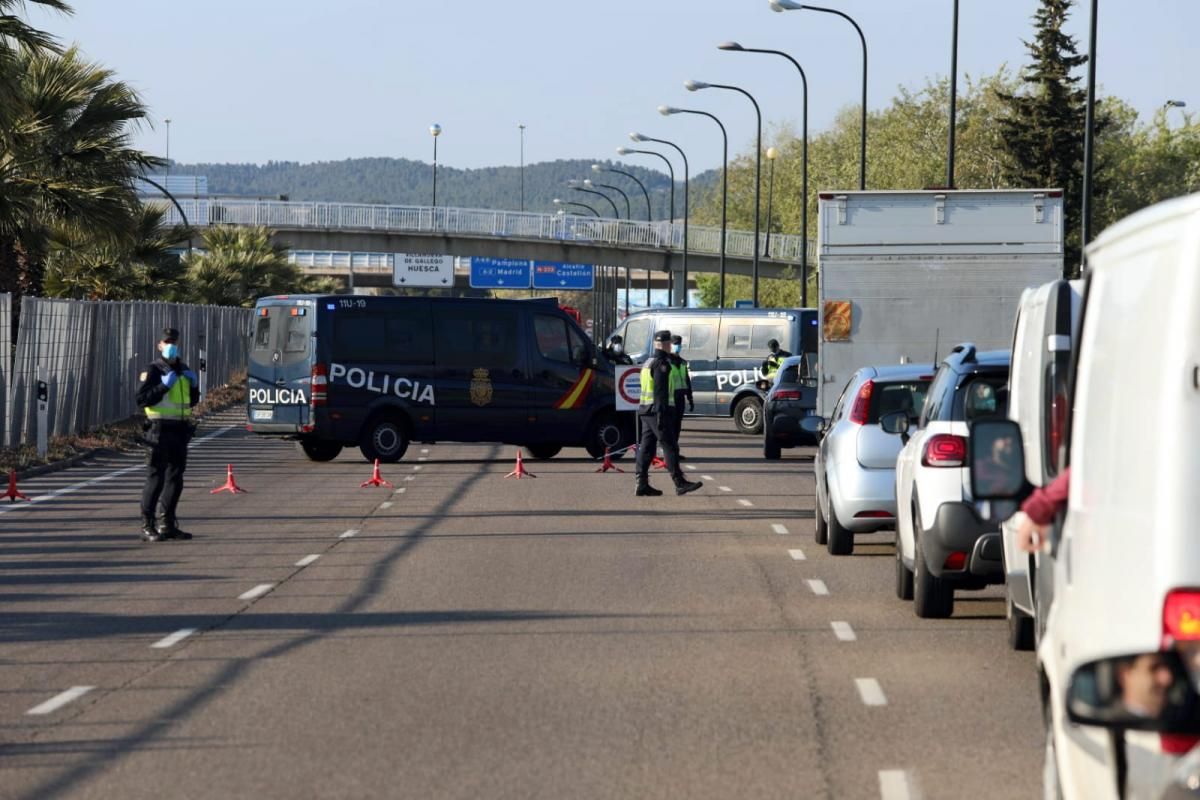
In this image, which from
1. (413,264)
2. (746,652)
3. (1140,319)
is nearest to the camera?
(1140,319)

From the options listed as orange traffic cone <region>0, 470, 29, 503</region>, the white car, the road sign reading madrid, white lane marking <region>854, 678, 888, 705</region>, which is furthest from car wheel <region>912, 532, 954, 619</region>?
the road sign reading madrid

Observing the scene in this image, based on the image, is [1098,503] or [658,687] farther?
[658,687]

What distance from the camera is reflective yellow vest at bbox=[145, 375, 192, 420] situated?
681 inches

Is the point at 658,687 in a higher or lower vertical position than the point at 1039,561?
lower

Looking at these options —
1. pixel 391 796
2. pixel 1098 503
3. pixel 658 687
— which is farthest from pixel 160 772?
pixel 1098 503

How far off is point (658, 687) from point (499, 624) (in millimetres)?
2414

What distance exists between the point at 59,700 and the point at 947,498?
5.24m

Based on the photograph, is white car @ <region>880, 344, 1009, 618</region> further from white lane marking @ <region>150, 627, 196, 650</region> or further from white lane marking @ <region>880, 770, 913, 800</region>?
white lane marking @ <region>150, 627, 196, 650</region>

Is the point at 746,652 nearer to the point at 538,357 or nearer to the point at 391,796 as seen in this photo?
the point at 391,796

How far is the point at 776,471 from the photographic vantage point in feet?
90.0

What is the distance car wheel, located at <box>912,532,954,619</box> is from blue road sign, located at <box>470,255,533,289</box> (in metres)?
84.2

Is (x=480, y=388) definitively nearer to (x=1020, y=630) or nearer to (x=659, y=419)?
(x=659, y=419)

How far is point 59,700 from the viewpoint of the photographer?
9117 millimetres

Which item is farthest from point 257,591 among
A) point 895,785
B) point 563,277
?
point 563,277
